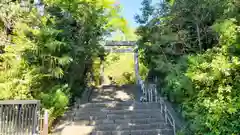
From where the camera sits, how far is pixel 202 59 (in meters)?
5.86

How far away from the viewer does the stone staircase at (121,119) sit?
A: 6680 mm

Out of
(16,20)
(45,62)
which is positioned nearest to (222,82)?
(45,62)

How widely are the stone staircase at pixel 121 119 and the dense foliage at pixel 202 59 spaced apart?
0.79m

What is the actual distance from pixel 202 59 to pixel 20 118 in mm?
5036

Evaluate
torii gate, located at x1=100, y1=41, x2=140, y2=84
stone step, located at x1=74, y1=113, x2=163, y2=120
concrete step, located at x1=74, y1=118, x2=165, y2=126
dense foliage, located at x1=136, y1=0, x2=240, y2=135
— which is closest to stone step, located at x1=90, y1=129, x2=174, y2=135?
concrete step, located at x1=74, y1=118, x2=165, y2=126

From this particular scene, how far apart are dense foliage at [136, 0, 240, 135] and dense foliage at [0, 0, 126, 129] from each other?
2697 mm

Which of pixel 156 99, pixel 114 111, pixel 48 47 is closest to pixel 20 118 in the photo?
pixel 48 47

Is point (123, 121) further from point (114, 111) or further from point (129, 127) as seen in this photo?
point (114, 111)

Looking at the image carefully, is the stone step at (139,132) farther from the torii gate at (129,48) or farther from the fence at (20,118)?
the torii gate at (129,48)

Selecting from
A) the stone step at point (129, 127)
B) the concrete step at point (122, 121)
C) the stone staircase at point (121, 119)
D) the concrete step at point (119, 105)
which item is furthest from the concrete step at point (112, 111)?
the stone step at point (129, 127)

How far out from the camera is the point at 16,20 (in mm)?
8617

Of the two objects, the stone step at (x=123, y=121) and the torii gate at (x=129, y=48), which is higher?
the torii gate at (x=129, y=48)

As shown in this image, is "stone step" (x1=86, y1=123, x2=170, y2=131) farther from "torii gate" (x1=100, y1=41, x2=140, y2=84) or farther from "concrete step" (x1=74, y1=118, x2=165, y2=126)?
"torii gate" (x1=100, y1=41, x2=140, y2=84)

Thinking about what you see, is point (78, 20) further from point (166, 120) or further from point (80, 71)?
point (166, 120)
